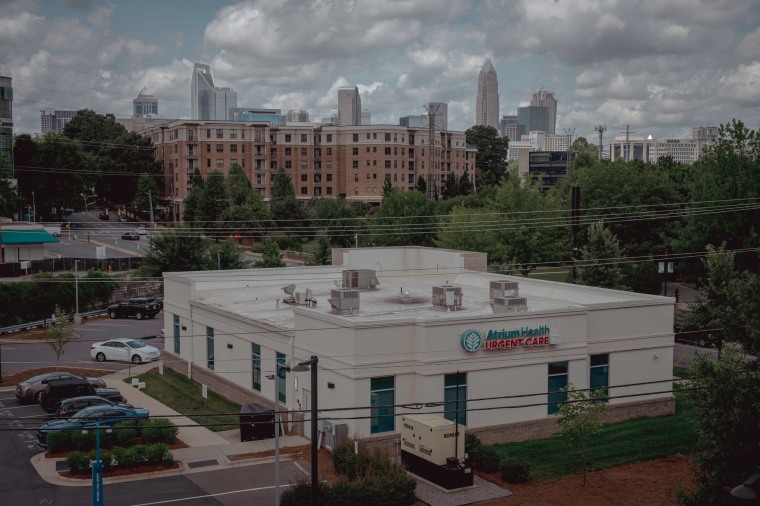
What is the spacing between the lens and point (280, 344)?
31938mm

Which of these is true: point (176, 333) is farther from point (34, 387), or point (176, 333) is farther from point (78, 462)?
point (78, 462)

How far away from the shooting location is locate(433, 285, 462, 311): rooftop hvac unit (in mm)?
33938

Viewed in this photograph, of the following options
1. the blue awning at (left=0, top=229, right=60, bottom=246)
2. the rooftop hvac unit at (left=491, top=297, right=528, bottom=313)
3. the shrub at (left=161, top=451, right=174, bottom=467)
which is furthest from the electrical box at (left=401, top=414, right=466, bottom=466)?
the blue awning at (left=0, top=229, right=60, bottom=246)

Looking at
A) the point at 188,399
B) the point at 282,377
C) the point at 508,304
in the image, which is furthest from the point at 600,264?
the point at 188,399

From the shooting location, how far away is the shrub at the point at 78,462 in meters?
25.9

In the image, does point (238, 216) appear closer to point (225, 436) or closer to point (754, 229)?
point (754, 229)

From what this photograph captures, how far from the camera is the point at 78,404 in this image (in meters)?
31.6

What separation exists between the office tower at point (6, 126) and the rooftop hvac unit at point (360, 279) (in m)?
59.3

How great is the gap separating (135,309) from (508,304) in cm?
3495

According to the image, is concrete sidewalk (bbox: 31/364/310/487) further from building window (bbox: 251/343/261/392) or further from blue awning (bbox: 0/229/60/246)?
blue awning (bbox: 0/229/60/246)

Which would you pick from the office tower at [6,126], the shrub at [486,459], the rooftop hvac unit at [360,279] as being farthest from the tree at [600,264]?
the office tower at [6,126]

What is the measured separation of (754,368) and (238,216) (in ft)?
257

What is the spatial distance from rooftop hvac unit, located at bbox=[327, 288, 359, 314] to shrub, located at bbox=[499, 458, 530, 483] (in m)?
9.57

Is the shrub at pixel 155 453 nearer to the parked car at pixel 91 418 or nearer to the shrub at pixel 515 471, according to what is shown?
the parked car at pixel 91 418
